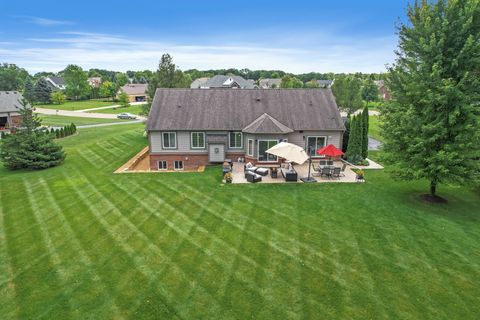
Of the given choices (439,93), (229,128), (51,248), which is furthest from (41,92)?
(439,93)

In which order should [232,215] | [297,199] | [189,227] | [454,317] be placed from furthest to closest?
1. [297,199]
2. [232,215]
3. [189,227]
4. [454,317]

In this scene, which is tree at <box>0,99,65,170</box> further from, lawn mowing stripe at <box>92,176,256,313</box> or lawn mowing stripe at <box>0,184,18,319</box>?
lawn mowing stripe at <box>0,184,18,319</box>

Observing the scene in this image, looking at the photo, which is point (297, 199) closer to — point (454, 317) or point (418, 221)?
point (418, 221)

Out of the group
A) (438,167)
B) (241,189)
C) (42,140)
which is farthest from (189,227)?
(42,140)

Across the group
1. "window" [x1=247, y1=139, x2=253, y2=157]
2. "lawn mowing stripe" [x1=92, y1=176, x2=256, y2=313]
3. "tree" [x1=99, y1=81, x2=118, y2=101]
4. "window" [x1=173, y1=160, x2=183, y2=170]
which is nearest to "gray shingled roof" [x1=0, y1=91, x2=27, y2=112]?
"window" [x1=173, y1=160, x2=183, y2=170]

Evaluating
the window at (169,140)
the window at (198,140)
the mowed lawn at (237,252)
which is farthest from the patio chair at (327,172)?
the window at (169,140)

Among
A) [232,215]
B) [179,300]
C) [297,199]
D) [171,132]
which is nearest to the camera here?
[179,300]
